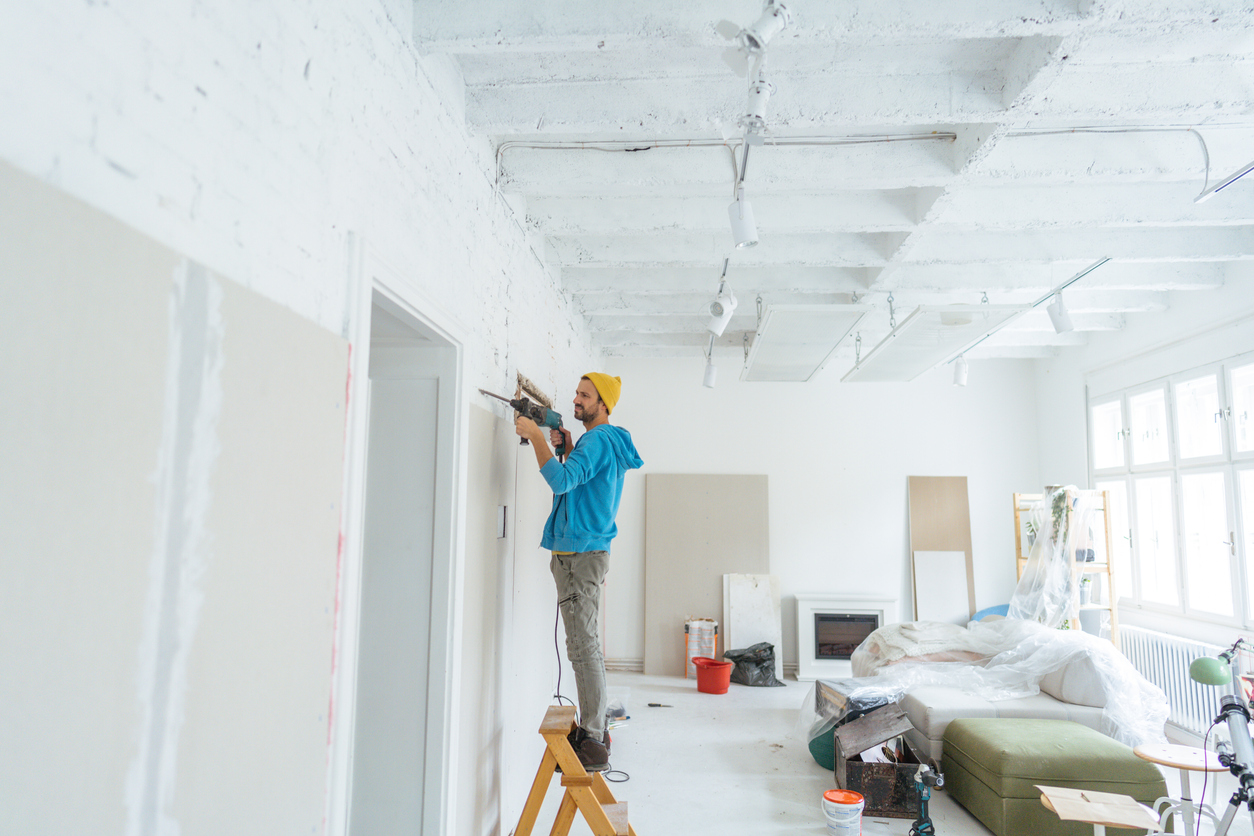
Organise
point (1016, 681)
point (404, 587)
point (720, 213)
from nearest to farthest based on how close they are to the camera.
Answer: point (404, 587)
point (720, 213)
point (1016, 681)

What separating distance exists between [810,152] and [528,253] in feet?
4.61

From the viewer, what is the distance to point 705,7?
1999mm

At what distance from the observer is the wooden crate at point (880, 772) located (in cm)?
345

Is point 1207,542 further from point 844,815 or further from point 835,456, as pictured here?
point 844,815

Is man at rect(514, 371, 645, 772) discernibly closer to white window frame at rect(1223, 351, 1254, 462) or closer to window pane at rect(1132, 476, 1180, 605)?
white window frame at rect(1223, 351, 1254, 462)

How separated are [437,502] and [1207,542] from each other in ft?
16.9

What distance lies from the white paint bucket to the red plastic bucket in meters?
2.52

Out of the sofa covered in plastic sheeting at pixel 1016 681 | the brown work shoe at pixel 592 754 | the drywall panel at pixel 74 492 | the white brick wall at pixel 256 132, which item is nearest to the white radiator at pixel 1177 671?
the sofa covered in plastic sheeting at pixel 1016 681

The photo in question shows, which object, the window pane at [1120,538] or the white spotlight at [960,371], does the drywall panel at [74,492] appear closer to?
the white spotlight at [960,371]

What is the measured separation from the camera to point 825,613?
256 inches

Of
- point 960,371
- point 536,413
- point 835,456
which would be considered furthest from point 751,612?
point 536,413

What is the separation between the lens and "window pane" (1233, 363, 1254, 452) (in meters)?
4.44

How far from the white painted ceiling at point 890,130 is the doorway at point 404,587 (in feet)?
3.05

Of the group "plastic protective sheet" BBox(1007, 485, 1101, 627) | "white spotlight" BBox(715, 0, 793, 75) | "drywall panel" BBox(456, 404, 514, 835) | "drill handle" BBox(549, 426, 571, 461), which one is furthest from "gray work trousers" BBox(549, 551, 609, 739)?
"plastic protective sheet" BBox(1007, 485, 1101, 627)
